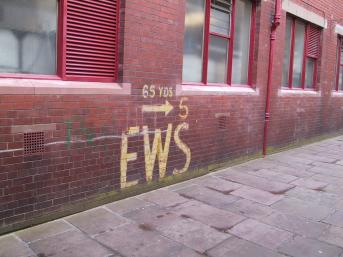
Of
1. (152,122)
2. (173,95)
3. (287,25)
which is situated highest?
(287,25)

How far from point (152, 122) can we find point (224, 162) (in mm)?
2254

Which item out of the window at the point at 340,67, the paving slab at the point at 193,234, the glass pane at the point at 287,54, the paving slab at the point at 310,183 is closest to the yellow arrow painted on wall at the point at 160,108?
the paving slab at the point at 193,234

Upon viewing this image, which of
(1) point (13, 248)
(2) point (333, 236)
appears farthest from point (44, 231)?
(2) point (333, 236)

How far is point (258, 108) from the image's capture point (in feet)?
25.9

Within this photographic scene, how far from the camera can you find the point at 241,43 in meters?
7.56

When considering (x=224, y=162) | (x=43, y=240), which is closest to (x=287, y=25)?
(x=224, y=162)

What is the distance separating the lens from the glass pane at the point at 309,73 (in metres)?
10.4

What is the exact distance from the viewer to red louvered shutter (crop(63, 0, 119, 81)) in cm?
443

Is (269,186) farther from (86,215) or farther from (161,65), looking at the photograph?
(86,215)

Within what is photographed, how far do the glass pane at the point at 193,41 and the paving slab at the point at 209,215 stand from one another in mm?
2288

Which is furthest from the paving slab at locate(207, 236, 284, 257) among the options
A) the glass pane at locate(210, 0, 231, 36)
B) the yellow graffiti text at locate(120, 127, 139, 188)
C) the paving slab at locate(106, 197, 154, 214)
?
the glass pane at locate(210, 0, 231, 36)

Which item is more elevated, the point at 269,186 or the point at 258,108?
the point at 258,108

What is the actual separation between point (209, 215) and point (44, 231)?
1.99 m

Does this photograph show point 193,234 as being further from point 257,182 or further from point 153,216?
point 257,182
